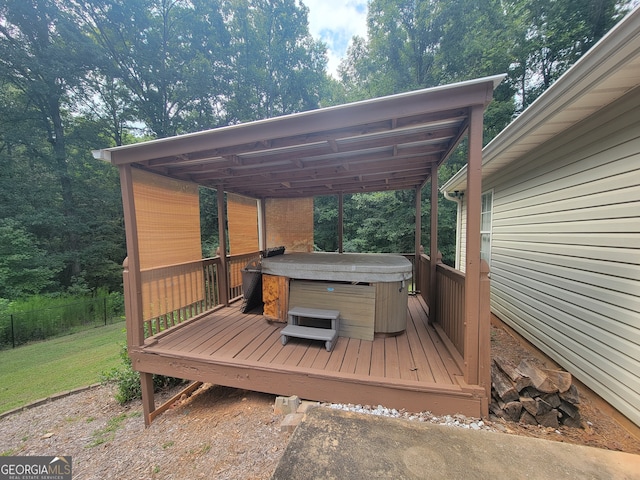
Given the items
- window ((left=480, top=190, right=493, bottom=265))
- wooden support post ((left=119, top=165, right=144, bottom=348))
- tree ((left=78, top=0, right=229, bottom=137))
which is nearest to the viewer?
wooden support post ((left=119, top=165, right=144, bottom=348))

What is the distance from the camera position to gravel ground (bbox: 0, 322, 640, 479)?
6.54 ft

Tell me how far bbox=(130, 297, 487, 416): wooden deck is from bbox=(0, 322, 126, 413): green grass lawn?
252 cm

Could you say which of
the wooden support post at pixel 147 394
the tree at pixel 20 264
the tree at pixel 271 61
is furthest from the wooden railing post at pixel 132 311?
the tree at pixel 271 61

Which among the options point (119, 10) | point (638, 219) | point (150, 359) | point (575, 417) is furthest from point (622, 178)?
point (119, 10)

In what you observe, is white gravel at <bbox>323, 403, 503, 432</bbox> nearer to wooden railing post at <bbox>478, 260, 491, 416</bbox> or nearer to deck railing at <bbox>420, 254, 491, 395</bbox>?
wooden railing post at <bbox>478, 260, 491, 416</bbox>

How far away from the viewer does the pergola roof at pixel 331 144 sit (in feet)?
6.62

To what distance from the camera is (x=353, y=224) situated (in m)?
12.4

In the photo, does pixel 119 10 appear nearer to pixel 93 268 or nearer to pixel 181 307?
pixel 93 268

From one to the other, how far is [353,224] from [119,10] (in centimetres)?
1327

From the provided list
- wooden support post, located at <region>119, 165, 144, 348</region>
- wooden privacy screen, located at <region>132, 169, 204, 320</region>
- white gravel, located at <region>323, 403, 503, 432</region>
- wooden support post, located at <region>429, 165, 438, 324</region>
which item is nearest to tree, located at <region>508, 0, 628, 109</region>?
wooden support post, located at <region>429, 165, 438, 324</region>

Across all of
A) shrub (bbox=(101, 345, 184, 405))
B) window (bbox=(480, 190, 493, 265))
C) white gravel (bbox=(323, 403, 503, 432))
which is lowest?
shrub (bbox=(101, 345, 184, 405))

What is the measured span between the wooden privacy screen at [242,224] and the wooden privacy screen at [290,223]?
16.6 inches

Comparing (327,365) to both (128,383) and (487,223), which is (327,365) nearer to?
(128,383)

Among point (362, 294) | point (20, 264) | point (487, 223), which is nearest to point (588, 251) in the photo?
point (362, 294)
